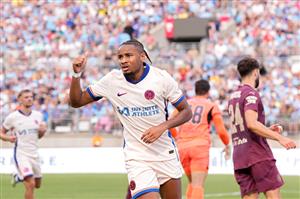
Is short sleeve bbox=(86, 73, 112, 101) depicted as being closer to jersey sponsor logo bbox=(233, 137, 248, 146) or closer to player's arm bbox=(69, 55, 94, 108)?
player's arm bbox=(69, 55, 94, 108)

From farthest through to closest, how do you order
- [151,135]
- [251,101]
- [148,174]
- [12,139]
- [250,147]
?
[12,139], [250,147], [251,101], [148,174], [151,135]

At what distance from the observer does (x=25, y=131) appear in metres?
17.7

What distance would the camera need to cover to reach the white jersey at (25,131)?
57.7 ft

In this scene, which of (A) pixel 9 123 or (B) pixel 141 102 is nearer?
(B) pixel 141 102

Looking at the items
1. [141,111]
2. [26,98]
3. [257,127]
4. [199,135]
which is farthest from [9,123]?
[257,127]

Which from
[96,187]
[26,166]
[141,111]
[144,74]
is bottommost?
[96,187]

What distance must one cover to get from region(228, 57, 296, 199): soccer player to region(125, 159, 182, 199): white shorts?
116cm

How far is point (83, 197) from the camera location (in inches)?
789

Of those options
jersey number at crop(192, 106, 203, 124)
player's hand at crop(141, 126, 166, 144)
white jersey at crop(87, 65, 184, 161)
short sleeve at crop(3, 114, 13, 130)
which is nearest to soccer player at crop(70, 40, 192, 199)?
white jersey at crop(87, 65, 184, 161)

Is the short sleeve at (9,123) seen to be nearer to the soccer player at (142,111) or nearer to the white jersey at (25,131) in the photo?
the white jersey at (25,131)

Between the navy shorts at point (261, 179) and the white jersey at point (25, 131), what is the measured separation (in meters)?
6.88

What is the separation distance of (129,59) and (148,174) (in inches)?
50.3

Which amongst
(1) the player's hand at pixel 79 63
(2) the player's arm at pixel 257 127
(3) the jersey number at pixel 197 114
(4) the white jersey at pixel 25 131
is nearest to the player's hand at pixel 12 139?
(4) the white jersey at pixel 25 131

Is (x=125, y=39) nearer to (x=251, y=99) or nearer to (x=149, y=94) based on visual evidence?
(x=251, y=99)
